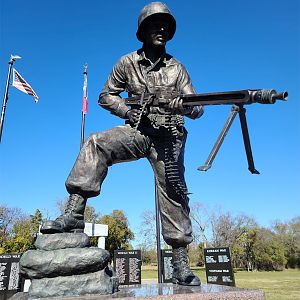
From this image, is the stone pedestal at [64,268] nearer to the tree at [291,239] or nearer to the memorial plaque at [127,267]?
the memorial plaque at [127,267]

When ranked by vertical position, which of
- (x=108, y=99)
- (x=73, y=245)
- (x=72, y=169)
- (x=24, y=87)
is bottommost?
(x=73, y=245)

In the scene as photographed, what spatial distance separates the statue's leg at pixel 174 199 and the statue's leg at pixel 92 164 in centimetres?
33

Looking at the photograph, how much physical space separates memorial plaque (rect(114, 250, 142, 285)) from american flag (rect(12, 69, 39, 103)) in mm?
8220

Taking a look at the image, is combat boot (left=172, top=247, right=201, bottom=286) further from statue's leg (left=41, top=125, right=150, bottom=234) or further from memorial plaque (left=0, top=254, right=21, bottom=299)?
memorial plaque (left=0, top=254, right=21, bottom=299)

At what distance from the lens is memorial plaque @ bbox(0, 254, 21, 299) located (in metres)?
12.6

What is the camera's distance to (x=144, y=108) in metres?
3.89

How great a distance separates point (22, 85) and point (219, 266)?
38.4 feet

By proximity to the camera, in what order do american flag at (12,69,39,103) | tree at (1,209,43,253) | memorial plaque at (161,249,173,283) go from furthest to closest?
Result: 1. tree at (1,209,43,253)
2. american flag at (12,69,39,103)
3. memorial plaque at (161,249,173,283)

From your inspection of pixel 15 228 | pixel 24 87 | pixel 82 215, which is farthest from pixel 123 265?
pixel 15 228

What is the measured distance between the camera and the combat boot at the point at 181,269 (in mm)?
3850

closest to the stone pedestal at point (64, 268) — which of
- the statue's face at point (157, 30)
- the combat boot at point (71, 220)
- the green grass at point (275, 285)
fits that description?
the combat boot at point (71, 220)

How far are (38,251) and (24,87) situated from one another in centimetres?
1338

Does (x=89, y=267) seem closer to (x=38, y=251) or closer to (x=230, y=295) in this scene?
(x=38, y=251)

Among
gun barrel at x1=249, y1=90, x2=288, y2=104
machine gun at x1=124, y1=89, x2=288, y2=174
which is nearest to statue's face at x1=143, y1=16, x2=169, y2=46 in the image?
machine gun at x1=124, y1=89, x2=288, y2=174
